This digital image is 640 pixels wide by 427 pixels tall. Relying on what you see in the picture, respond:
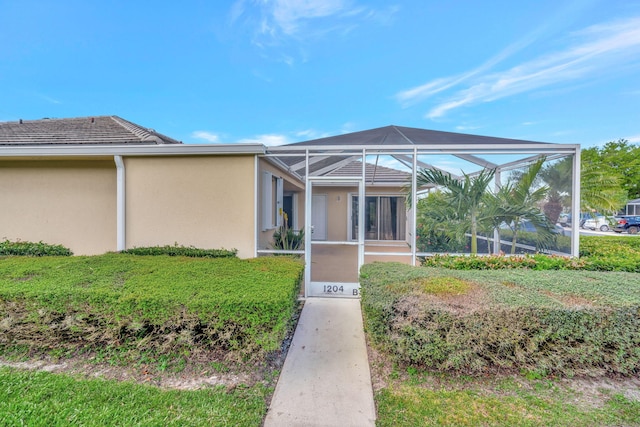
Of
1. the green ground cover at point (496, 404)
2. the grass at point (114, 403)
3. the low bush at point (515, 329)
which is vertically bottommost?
the green ground cover at point (496, 404)

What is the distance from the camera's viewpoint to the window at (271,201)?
6.16 meters

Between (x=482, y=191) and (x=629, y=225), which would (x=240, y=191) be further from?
(x=629, y=225)

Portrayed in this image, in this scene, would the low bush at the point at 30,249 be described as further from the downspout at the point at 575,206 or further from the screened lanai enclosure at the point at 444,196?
the downspout at the point at 575,206

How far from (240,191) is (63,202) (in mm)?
4768

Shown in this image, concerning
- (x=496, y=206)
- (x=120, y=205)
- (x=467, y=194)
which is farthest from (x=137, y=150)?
(x=496, y=206)

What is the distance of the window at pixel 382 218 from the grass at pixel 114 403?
13.2ft

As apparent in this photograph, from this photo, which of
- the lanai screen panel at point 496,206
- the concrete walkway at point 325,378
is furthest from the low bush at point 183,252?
the lanai screen panel at point 496,206

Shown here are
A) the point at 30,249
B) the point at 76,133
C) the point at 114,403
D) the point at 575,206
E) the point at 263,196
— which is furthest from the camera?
the point at 76,133

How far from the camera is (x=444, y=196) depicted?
5.61 meters

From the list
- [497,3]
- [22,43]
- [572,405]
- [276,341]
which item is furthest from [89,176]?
[497,3]

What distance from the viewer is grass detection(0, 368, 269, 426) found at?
2.27m

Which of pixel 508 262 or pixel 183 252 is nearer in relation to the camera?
pixel 508 262

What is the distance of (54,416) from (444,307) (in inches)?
150

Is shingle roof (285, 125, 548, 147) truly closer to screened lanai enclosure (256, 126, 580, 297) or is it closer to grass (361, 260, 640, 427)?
screened lanai enclosure (256, 126, 580, 297)
